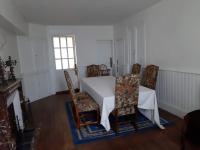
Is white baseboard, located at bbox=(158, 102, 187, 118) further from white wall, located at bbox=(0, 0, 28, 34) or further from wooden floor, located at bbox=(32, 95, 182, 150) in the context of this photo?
white wall, located at bbox=(0, 0, 28, 34)

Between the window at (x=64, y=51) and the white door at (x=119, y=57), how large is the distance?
1.59 meters

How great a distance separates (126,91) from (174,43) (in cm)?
155

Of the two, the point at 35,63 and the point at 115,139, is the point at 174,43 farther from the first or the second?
the point at 35,63

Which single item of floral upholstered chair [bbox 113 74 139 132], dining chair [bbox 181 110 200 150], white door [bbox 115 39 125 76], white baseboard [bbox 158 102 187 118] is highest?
white door [bbox 115 39 125 76]

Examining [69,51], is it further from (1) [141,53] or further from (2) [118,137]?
(2) [118,137]

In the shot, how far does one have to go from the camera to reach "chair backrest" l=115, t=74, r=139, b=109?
2399mm

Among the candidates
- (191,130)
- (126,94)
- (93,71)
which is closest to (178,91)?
(126,94)

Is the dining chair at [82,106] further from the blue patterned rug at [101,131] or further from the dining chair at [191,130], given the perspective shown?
the dining chair at [191,130]

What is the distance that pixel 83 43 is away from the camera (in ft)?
19.4

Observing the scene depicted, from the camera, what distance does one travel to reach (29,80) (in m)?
4.84

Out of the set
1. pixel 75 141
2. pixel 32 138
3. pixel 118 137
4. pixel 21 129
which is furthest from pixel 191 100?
pixel 21 129

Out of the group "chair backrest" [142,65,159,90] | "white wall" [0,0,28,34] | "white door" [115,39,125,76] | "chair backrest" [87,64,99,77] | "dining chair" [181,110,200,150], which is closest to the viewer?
"dining chair" [181,110,200,150]

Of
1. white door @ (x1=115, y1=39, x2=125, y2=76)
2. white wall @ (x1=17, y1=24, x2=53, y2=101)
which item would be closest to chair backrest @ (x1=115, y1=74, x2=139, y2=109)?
white door @ (x1=115, y1=39, x2=125, y2=76)

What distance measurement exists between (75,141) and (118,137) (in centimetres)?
68
